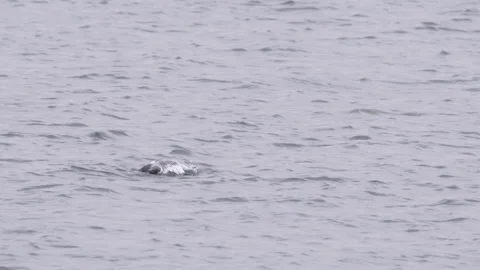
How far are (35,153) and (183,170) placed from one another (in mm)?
2799

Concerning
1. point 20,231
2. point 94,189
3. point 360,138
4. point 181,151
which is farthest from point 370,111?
point 20,231

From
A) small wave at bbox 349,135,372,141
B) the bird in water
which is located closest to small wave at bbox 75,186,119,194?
the bird in water

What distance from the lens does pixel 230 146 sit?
75.9 feet

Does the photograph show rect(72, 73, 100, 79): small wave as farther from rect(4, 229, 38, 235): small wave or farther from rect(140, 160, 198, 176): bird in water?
rect(4, 229, 38, 235): small wave

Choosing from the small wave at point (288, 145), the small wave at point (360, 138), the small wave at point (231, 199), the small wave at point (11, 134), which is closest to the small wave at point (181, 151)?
the small wave at point (288, 145)

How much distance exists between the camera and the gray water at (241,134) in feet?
56.8

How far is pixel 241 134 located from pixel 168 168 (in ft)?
12.4

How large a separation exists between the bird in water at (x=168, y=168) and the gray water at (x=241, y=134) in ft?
0.70

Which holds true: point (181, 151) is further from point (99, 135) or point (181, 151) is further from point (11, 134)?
point (11, 134)

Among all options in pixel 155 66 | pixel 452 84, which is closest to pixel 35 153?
pixel 155 66

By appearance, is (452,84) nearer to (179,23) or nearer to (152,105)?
(152,105)

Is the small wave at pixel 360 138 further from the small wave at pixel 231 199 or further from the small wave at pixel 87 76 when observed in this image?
the small wave at pixel 87 76

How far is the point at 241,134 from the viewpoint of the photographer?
24172 mm

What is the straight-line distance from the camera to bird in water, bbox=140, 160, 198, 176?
20547 mm
